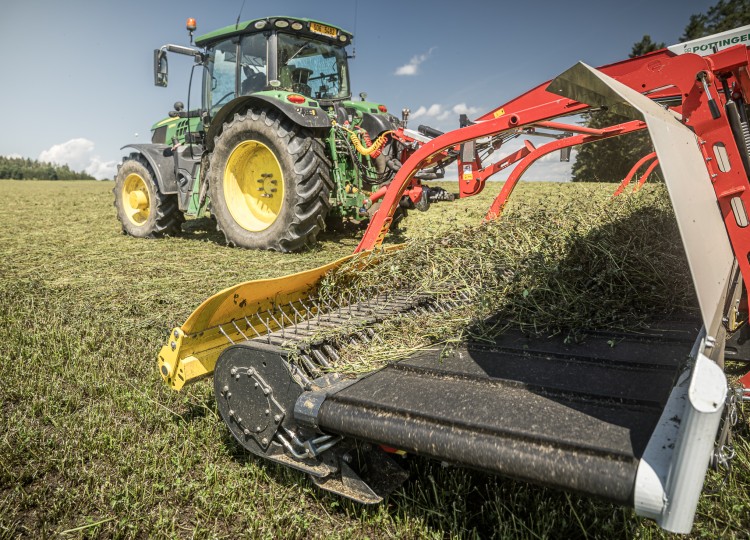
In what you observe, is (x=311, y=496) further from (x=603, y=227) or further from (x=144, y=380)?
(x=603, y=227)

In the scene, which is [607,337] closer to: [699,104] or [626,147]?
[699,104]

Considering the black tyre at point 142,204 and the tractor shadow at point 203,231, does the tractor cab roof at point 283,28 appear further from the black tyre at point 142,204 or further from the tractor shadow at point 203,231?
the tractor shadow at point 203,231

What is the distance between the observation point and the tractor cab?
6105 mm

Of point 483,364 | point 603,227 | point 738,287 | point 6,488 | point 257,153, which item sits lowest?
point 6,488

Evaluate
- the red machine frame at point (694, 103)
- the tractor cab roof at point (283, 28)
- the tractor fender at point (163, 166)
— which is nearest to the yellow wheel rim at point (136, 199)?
the tractor fender at point (163, 166)

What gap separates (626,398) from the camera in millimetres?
1442

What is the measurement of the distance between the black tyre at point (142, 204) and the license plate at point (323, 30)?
2718 millimetres

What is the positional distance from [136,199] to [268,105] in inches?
107

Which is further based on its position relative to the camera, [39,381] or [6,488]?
[39,381]

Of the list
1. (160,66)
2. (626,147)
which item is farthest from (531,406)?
(626,147)

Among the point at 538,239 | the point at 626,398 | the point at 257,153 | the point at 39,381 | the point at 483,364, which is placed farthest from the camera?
the point at 257,153

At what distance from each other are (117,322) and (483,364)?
8.43ft

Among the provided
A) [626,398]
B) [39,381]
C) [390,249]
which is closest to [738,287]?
[626,398]

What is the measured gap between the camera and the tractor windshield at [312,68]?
623 cm
